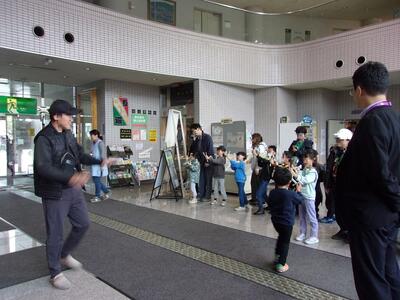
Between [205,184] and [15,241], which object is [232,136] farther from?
[15,241]

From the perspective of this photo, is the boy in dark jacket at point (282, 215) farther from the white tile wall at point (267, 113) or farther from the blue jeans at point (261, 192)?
the white tile wall at point (267, 113)

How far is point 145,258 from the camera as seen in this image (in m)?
3.77

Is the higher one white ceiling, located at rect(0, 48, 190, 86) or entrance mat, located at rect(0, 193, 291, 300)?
white ceiling, located at rect(0, 48, 190, 86)

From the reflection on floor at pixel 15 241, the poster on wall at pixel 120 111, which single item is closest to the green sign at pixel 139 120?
the poster on wall at pixel 120 111

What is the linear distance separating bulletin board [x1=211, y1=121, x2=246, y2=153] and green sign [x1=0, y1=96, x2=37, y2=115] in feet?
21.0

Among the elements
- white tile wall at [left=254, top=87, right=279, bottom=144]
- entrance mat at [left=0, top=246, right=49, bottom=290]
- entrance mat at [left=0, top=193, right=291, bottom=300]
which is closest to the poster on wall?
white tile wall at [left=254, top=87, right=279, bottom=144]

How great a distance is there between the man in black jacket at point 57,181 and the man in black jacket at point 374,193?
218 centimetres

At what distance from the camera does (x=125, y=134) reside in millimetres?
10000

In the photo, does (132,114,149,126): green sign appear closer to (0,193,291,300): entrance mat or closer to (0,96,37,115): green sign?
(0,96,37,115): green sign

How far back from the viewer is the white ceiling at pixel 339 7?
385 inches

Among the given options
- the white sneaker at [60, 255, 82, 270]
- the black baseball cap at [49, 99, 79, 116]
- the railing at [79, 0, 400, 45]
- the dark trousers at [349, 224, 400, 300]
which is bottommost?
the white sneaker at [60, 255, 82, 270]

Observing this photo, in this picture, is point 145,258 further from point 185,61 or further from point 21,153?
point 21,153

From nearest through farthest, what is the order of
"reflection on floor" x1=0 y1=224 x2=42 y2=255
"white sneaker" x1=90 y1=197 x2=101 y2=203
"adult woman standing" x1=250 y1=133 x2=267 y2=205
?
"reflection on floor" x1=0 y1=224 x2=42 y2=255 → "adult woman standing" x1=250 y1=133 x2=267 y2=205 → "white sneaker" x1=90 y1=197 x2=101 y2=203

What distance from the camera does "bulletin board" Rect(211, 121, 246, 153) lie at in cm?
804
